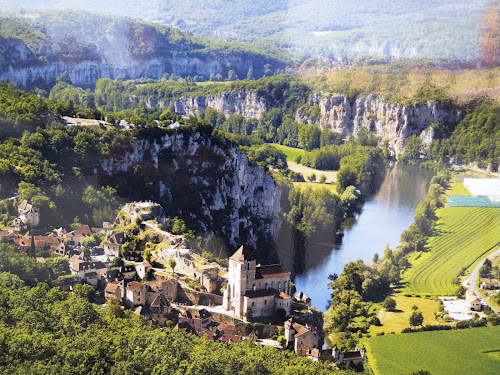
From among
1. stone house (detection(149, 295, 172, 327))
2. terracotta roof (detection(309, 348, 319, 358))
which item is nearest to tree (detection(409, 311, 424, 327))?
terracotta roof (detection(309, 348, 319, 358))

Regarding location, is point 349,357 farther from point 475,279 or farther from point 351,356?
point 475,279

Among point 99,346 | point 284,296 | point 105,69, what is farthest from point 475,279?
point 105,69

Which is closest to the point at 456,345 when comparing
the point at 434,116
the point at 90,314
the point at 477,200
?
the point at 90,314

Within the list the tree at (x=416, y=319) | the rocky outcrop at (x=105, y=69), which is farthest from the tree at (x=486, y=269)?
the rocky outcrop at (x=105, y=69)

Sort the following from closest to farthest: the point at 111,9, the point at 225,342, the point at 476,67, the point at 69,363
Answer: the point at 69,363 → the point at 225,342 → the point at 476,67 → the point at 111,9

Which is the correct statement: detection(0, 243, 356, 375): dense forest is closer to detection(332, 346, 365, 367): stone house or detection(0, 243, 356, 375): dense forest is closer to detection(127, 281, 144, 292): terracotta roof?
detection(127, 281, 144, 292): terracotta roof

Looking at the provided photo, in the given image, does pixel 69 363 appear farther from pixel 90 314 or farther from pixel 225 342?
pixel 225 342
